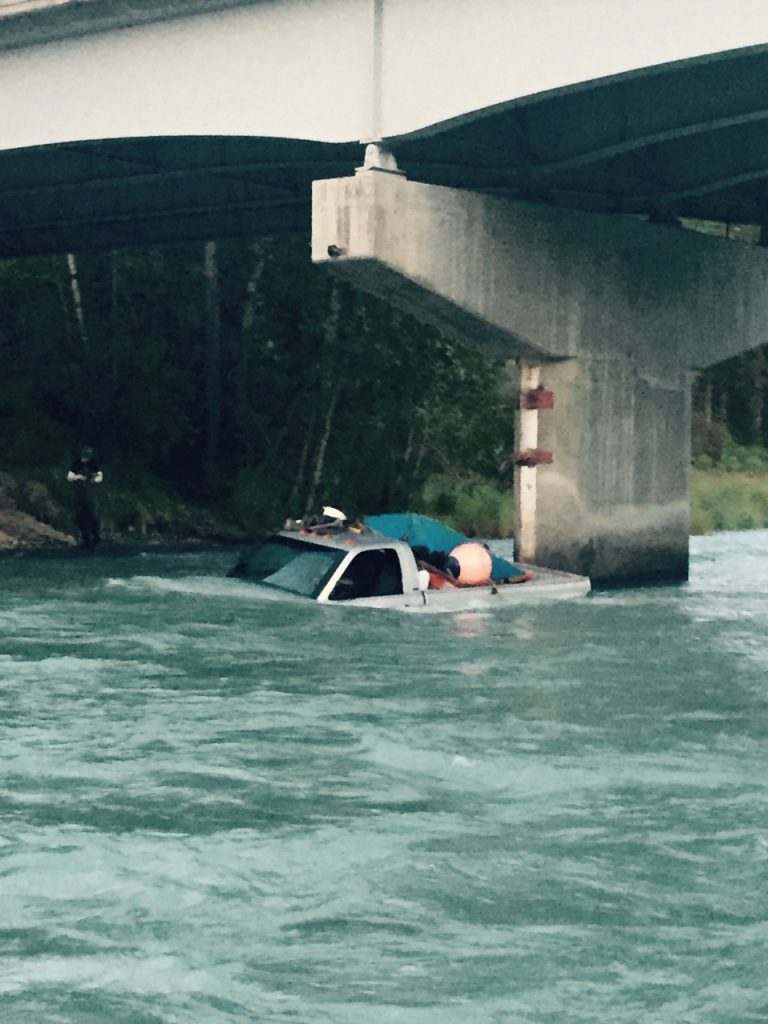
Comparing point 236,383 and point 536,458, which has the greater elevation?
point 236,383

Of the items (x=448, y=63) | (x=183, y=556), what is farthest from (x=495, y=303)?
(x=183, y=556)

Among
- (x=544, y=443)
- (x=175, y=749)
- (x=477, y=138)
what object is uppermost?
(x=477, y=138)

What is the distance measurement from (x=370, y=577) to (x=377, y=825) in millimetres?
8928

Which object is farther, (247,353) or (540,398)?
(247,353)

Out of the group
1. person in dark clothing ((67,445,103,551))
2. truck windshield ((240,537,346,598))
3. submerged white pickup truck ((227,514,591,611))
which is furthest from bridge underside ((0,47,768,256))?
truck windshield ((240,537,346,598))

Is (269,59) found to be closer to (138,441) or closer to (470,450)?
(138,441)

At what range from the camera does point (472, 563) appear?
68.4ft

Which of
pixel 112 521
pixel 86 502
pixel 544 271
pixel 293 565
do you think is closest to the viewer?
pixel 293 565

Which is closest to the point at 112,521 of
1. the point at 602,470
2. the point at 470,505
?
the point at 470,505

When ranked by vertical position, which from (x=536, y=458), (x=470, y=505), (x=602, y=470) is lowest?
(x=470, y=505)

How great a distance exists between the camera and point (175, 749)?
1274 cm

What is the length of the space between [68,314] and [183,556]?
10.1 meters

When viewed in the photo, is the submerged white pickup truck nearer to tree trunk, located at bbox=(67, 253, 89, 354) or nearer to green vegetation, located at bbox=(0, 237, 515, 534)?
green vegetation, located at bbox=(0, 237, 515, 534)

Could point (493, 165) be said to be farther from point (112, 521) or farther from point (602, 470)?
point (112, 521)
